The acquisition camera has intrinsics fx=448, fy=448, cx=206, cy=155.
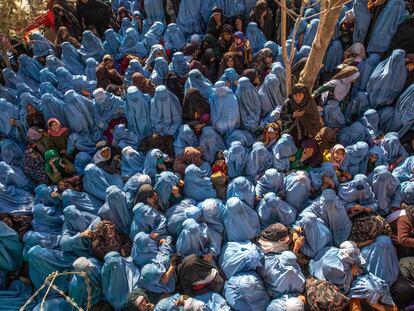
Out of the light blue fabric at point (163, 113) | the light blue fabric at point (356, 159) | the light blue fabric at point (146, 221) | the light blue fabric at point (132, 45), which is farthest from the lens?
the light blue fabric at point (132, 45)

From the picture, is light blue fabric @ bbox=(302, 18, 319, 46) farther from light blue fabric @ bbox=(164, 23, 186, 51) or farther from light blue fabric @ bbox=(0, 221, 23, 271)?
light blue fabric @ bbox=(0, 221, 23, 271)

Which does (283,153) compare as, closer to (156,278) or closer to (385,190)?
(385,190)

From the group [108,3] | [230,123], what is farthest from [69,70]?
[230,123]

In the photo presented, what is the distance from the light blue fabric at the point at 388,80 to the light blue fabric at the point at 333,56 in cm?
71

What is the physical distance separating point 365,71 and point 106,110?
355 centimetres

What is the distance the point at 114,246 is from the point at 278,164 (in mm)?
2062

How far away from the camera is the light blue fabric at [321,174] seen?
4.88 meters

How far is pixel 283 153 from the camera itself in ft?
17.2

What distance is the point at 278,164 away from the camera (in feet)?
17.1

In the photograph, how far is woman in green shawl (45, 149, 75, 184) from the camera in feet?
18.0

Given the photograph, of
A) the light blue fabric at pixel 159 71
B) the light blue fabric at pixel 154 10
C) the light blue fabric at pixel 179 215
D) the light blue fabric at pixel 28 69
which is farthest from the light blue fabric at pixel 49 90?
the light blue fabric at pixel 179 215

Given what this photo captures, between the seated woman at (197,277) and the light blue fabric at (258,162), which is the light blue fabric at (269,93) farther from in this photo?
the seated woman at (197,277)

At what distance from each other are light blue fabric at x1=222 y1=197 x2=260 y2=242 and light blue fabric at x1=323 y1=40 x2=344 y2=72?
2858 millimetres

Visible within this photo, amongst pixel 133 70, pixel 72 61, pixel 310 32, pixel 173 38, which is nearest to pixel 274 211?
pixel 310 32
